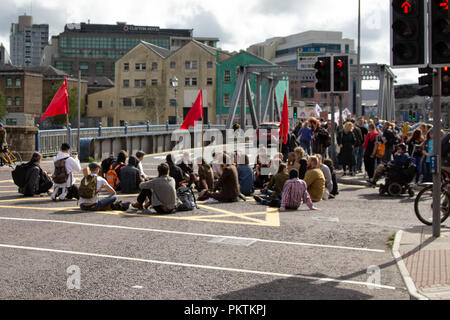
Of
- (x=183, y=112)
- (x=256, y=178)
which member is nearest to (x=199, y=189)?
(x=256, y=178)

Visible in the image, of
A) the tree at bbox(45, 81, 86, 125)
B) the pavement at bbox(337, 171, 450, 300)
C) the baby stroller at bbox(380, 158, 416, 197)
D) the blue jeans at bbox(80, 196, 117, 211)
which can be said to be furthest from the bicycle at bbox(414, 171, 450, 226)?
the tree at bbox(45, 81, 86, 125)

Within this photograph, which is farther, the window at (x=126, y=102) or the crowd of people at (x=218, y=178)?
the window at (x=126, y=102)

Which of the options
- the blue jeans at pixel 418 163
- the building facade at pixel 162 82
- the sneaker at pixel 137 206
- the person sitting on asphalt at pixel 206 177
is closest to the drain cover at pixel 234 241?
the sneaker at pixel 137 206

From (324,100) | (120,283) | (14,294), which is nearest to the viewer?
(14,294)

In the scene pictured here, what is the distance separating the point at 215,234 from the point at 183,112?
257ft

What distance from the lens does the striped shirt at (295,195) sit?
1349 cm

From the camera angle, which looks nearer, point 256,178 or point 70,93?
point 256,178

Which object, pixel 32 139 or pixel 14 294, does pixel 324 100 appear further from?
pixel 14 294

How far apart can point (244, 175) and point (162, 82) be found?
75963mm

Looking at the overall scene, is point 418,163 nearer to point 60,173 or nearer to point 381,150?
point 381,150

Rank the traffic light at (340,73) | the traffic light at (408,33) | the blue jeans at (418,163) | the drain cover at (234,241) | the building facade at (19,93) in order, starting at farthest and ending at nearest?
the building facade at (19,93) < the traffic light at (340,73) < the blue jeans at (418,163) < the drain cover at (234,241) < the traffic light at (408,33)

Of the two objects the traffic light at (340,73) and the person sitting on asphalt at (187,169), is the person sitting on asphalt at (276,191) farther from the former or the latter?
the traffic light at (340,73)

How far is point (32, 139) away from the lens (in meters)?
26.3

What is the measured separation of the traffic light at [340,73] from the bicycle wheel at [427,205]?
8533 millimetres
